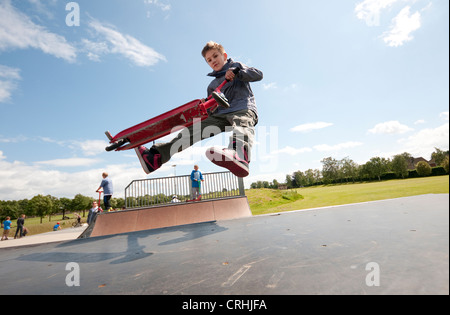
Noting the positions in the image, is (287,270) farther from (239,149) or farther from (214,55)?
(214,55)

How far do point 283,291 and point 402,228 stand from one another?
1.44 metres

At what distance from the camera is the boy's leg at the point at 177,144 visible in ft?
10.1

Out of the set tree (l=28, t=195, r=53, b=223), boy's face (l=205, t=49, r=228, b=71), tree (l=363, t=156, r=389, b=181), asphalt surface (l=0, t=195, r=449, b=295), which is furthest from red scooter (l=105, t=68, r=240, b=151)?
tree (l=28, t=195, r=53, b=223)

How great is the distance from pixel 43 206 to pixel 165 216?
77.9 meters

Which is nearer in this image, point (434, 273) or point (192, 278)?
point (434, 273)

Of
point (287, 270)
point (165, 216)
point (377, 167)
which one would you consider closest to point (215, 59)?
point (287, 270)

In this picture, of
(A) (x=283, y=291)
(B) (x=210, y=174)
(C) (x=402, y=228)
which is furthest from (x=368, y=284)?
(B) (x=210, y=174)

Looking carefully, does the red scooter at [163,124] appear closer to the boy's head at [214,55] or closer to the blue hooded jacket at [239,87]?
the blue hooded jacket at [239,87]

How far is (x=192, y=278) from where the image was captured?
1236 millimetres

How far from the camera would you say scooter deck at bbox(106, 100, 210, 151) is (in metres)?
2.78

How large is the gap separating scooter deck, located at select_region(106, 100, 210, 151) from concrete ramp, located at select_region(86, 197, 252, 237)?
349 cm

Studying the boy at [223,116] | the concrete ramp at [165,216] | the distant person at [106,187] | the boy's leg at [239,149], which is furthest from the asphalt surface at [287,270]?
the distant person at [106,187]
